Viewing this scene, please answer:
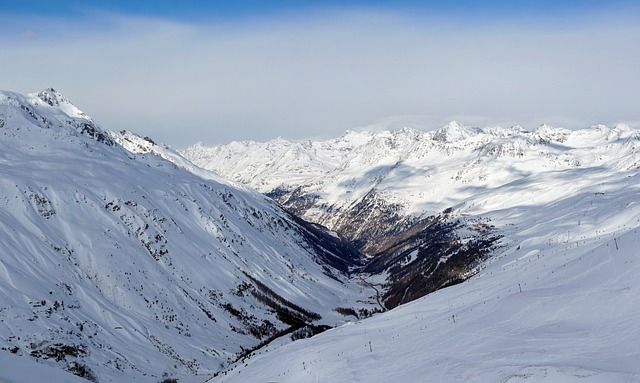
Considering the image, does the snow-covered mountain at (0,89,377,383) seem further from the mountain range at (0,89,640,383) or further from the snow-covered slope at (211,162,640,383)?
the snow-covered slope at (211,162,640,383)

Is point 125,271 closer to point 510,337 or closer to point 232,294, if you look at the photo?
point 232,294

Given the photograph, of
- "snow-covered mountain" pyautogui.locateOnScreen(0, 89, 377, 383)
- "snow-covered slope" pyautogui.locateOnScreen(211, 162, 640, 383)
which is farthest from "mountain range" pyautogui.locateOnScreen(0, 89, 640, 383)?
"snow-covered mountain" pyautogui.locateOnScreen(0, 89, 377, 383)

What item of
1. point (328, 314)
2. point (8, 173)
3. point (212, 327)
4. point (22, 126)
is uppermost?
point (22, 126)

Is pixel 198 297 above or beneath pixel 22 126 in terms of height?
beneath

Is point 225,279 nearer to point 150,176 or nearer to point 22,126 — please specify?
point 150,176

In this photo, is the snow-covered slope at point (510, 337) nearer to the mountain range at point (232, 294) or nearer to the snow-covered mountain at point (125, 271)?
the mountain range at point (232, 294)

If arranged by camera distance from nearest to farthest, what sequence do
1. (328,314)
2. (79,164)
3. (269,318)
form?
1. (269,318)
2. (79,164)
3. (328,314)

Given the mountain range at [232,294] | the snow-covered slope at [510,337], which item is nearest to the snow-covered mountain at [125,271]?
the mountain range at [232,294]

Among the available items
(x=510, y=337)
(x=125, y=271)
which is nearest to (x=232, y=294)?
(x=125, y=271)

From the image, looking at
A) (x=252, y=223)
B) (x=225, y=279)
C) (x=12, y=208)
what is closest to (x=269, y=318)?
(x=225, y=279)
